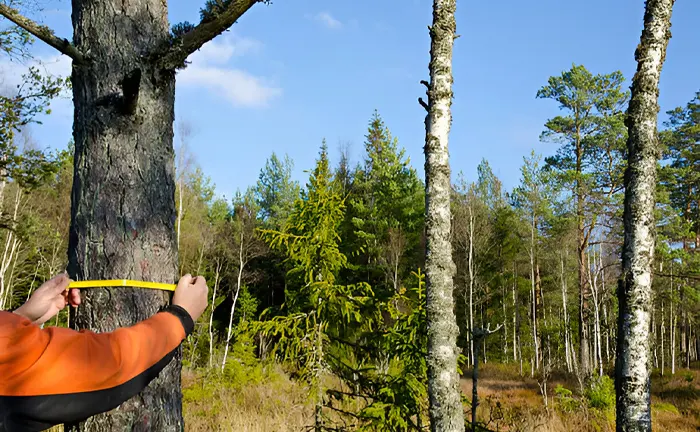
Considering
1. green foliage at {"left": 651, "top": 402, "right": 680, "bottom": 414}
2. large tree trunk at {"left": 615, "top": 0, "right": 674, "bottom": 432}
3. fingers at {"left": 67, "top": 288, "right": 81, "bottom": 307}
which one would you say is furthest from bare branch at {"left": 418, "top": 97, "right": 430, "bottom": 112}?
green foliage at {"left": 651, "top": 402, "right": 680, "bottom": 414}

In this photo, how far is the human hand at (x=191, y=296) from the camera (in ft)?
6.23

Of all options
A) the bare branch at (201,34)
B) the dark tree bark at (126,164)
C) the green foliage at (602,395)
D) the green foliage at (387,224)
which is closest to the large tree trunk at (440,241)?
the dark tree bark at (126,164)

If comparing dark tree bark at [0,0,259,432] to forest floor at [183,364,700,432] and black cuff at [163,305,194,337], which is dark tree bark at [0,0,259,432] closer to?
black cuff at [163,305,194,337]

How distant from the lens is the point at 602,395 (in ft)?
Answer: 40.6

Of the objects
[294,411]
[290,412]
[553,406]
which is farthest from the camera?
[553,406]

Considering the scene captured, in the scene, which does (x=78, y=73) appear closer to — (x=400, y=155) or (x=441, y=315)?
(x=441, y=315)

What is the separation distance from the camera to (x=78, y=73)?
205 cm

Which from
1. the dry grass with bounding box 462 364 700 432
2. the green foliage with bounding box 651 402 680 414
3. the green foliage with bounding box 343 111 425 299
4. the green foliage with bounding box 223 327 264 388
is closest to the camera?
the dry grass with bounding box 462 364 700 432

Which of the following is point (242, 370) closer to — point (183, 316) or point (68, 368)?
point (183, 316)

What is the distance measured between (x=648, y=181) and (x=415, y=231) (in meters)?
21.2

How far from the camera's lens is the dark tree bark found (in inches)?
74.3

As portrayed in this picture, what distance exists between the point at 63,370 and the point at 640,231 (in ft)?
15.6

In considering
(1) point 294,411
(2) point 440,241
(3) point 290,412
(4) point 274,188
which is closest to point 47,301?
(2) point 440,241

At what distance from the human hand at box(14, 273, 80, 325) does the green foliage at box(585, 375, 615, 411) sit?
42.4ft
